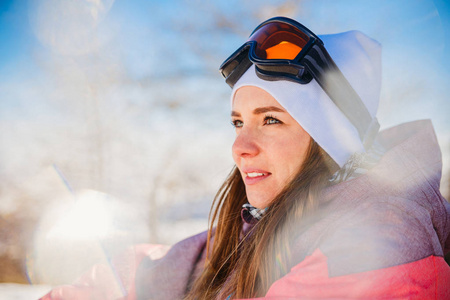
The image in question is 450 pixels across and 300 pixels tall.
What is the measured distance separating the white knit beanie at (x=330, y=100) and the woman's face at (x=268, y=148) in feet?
0.15

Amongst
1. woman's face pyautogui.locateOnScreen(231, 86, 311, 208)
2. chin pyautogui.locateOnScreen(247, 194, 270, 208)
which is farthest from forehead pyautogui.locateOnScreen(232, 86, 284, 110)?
chin pyautogui.locateOnScreen(247, 194, 270, 208)

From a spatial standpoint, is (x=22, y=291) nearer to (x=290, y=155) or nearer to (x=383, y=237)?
(x=290, y=155)

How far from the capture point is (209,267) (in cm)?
153

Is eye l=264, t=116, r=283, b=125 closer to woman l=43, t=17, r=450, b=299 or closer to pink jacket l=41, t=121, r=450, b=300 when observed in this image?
woman l=43, t=17, r=450, b=299

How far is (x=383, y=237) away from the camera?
0.84 meters

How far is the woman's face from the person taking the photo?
51.0 inches

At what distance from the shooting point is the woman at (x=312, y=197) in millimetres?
847

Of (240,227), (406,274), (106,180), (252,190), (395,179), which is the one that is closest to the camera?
(406,274)

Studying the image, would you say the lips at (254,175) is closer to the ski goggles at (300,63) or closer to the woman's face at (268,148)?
the woman's face at (268,148)

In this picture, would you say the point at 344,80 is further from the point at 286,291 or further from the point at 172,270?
the point at 172,270

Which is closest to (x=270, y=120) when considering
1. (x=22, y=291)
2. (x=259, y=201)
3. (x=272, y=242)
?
(x=259, y=201)

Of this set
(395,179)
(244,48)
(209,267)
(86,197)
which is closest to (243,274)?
(209,267)

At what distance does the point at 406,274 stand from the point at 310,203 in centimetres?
38

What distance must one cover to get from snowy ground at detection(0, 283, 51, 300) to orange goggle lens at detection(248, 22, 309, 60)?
250 centimetres
